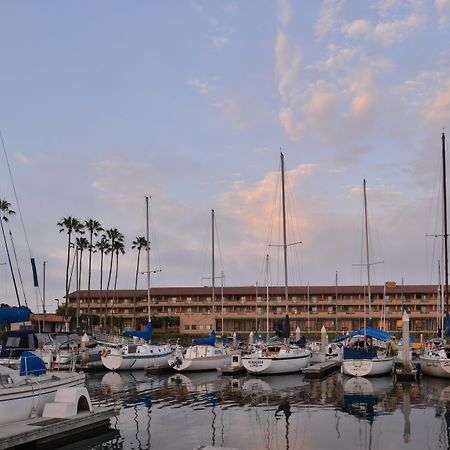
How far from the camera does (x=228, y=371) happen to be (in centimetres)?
4331

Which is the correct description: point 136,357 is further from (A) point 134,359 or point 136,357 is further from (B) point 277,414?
(B) point 277,414

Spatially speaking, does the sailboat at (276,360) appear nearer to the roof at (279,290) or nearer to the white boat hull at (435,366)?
the white boat hull at (435,366)

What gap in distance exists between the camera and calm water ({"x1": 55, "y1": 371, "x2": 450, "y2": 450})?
19.6m

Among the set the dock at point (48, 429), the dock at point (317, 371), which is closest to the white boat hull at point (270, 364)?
the dock at point (317, 371)

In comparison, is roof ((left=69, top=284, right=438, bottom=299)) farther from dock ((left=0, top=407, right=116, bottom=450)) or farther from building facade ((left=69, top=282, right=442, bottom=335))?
dock ((left=0, top=407, right=116, bottom=450))

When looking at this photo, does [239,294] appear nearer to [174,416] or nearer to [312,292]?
[312,292]

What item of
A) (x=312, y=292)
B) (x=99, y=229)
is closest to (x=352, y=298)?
(x=312, y=292)

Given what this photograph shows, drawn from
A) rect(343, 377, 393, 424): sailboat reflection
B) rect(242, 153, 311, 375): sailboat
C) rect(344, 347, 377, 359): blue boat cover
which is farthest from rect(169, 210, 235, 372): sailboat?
rect(343, 377, 393, 424): sailboat reflection

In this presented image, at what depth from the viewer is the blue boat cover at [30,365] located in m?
21.2

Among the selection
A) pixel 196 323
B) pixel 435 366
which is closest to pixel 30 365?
pixel 435 366

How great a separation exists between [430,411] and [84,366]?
3231 centimetres

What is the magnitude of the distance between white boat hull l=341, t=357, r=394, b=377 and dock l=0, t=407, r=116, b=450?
70.7ft

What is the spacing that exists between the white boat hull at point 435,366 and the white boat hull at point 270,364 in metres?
9.02

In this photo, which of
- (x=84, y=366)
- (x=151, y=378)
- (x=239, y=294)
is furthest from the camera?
(x=239, y=294)
